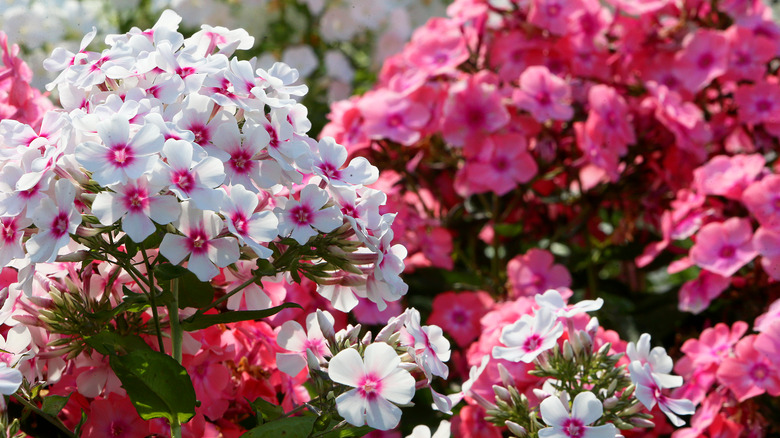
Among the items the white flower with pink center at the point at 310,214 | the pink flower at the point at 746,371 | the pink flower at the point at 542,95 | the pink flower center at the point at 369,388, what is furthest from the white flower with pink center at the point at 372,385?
the pink flower at the point at 542,95

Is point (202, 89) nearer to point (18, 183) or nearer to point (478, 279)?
point (18, 183)

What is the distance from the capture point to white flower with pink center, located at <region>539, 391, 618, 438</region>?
0.75 metres

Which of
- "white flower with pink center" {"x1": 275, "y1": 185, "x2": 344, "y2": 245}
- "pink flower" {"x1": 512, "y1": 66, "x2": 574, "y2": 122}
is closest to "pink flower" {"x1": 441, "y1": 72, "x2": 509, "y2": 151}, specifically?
"pink flower" {"x1": 512, "y1": 66, "x2": 574, "y2": 122}

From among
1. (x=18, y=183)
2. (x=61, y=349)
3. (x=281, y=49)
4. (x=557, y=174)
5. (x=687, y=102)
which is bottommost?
(x=281, y=49)

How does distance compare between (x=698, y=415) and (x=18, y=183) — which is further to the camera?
(x=698, y=415)

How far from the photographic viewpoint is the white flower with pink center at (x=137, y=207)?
0.61m

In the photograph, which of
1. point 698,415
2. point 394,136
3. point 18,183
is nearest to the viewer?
point 18,183

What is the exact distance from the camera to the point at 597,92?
4.80 ft

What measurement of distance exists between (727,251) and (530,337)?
555 millimetres

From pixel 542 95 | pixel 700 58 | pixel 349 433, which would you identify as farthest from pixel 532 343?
pixel 700 58

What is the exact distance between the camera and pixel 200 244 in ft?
2.13

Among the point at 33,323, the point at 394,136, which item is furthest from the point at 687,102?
the point at 33,323

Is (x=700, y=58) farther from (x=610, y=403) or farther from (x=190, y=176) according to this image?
(x=190, y=176)

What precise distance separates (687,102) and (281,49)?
4.39ft
